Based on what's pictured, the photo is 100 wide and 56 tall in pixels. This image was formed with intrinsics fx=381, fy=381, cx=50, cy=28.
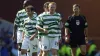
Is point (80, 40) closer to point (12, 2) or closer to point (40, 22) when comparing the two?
point (40, 22)

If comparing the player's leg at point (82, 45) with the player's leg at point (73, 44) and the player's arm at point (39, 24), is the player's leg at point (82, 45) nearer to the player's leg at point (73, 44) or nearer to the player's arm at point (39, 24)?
the player's leg at point (73, 44)

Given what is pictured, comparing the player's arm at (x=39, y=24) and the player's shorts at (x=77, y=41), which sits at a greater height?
the player's arm at (x=39, y=24)

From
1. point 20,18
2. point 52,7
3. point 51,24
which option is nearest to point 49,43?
point 51,24

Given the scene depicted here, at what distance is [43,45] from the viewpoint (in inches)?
389

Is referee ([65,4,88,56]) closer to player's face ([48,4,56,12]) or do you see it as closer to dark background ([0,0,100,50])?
player's face ([48,4,56,12])

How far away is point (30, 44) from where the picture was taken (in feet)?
34.5

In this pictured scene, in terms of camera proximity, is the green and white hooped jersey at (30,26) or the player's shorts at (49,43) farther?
the green and white hooped jersey at (30,26)

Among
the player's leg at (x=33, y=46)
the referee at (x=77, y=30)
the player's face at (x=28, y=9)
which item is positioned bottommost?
the player's leg at (x=33, y=46)

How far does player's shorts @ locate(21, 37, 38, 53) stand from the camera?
34.0 ft

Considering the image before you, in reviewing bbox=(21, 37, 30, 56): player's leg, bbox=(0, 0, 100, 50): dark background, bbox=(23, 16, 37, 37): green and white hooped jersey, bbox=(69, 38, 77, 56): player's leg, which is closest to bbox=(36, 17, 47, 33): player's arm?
bbox=(23, 16, 37, 37): green and white hooped jersey

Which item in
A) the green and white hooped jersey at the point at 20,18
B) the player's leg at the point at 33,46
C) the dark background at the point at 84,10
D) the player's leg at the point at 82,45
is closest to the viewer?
the player's leg at the point at 82,45

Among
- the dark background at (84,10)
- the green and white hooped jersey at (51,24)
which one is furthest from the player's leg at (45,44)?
the dark background at (84,10)

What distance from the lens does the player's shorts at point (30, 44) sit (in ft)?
34.0

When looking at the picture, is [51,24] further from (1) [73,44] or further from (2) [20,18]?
(2) [20,18]
